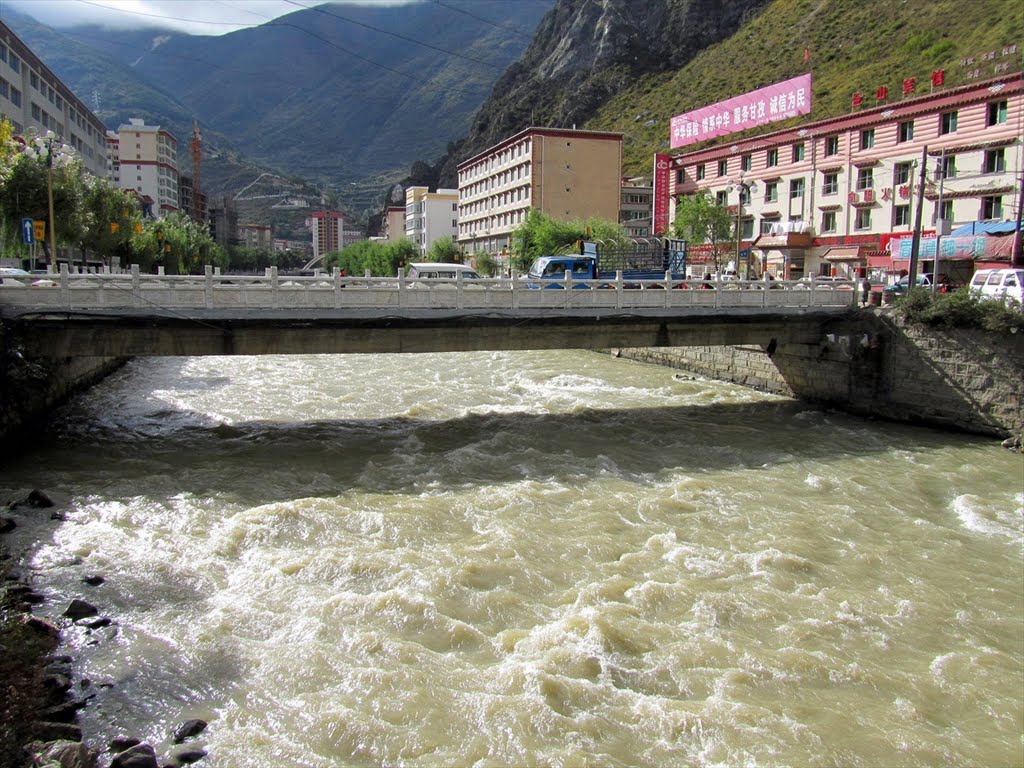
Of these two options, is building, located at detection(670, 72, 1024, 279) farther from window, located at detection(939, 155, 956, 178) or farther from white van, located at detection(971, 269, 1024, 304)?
white van, located at detection(971, 269, 1024, 304)

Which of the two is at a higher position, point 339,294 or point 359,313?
point 339,294

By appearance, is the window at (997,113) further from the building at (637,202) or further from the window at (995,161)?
the building at (637,202)

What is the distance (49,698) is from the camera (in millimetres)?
7180

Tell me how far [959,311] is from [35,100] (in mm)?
65003

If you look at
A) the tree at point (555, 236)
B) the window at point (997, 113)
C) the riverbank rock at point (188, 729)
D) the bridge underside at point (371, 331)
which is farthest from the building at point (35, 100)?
the window at point (997, 113)

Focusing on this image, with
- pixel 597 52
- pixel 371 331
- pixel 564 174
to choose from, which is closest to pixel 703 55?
pixel 597 52

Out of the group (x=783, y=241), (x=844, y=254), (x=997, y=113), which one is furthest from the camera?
(x=783, y=241)

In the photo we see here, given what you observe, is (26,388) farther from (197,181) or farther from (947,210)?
(197,181)

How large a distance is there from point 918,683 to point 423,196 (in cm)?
10817

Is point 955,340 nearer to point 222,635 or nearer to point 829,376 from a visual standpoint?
point 829,376

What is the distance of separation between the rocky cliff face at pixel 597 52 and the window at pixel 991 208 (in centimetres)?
7435

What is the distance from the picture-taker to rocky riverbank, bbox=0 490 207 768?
6.18 m

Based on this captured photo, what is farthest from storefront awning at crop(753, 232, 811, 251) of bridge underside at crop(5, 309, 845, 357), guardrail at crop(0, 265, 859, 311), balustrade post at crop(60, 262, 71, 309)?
balustrade post at crop(60, 262, 71, 309)

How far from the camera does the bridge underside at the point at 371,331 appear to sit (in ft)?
57.0
